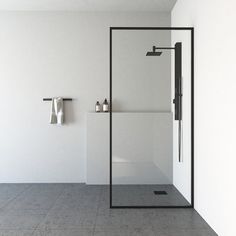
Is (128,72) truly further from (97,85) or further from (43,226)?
(43,226)

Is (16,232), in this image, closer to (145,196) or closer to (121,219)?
(121,219)

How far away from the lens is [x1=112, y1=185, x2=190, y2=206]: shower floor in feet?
13.8

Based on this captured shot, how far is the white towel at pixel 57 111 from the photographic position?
18.1ft

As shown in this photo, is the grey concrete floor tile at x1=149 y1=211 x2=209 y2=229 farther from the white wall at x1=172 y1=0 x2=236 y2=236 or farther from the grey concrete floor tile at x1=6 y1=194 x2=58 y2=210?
the grey concrete floor tile at x1=6 y1=194 x2=58 y2=210

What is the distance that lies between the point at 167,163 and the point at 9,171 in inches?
106

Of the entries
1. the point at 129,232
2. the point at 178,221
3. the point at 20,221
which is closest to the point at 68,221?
the point at 20,221

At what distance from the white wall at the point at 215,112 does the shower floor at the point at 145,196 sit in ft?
1.34

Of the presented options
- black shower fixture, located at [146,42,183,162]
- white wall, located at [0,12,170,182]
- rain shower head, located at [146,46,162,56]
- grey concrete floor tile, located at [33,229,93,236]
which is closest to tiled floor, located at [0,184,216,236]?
grey concrete floor tile, located at [33,229,93,236]

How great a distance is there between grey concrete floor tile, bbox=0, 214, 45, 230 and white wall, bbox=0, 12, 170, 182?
1847 millimetres

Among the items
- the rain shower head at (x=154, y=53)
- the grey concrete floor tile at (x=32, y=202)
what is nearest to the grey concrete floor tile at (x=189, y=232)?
the grey concrete floor tile at (x=32, y=202)

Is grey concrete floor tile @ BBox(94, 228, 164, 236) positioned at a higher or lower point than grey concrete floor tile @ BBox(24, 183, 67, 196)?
higher

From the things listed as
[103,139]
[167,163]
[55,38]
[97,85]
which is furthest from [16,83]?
[167,163]

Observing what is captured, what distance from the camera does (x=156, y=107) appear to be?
4730 mm

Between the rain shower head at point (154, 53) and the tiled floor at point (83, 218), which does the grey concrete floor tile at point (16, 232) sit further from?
the rain shower head at point (154, 53)
